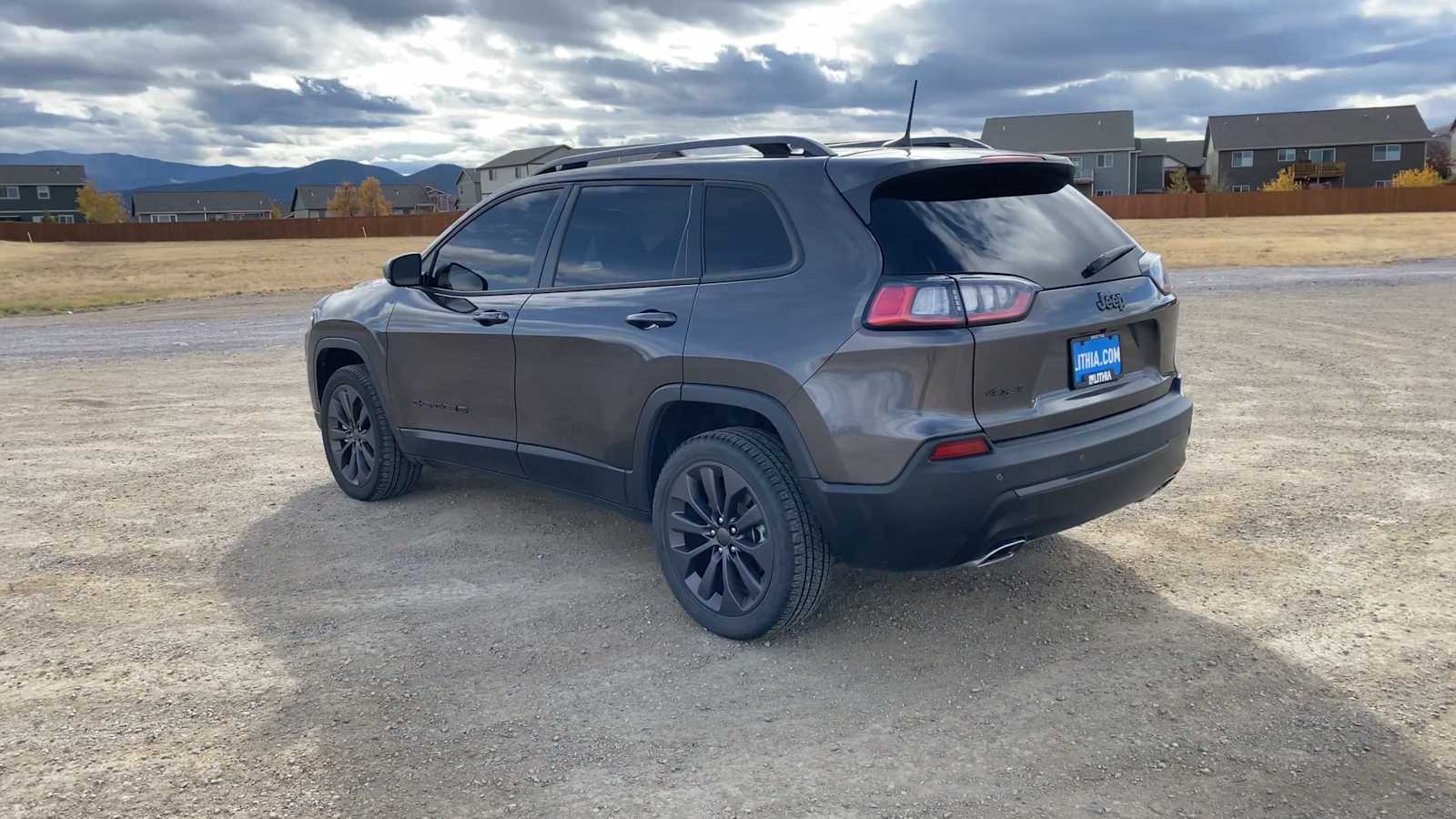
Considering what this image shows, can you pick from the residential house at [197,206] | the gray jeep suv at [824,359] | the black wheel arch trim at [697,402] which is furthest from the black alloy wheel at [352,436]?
the residential house at [197,206]

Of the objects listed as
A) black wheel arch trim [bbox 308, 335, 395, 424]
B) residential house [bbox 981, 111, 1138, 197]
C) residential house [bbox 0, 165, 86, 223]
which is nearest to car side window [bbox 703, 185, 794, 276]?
black wheel arch trim [bbox 308, 335, 395, 424]

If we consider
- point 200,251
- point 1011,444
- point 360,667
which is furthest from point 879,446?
point 200,251

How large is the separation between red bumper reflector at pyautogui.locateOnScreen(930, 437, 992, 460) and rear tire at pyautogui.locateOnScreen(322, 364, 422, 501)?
3424 mm

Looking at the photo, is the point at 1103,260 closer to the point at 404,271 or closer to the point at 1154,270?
the point at 1154,270

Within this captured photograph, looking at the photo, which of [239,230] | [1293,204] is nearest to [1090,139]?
[1293,204]

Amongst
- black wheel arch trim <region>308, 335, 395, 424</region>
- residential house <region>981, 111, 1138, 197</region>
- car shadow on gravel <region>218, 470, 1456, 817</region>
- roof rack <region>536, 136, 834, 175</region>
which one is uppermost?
residential house <region>981, 111, 1138, 197</region>

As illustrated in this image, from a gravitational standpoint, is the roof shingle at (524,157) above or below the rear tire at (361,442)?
above

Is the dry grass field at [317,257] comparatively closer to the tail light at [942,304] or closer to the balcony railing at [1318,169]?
the tail light at [942,304]

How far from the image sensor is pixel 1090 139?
80625 mm

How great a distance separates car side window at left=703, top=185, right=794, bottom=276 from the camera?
4.05 metres

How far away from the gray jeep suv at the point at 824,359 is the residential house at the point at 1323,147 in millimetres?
84845

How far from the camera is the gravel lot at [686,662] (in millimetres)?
3193

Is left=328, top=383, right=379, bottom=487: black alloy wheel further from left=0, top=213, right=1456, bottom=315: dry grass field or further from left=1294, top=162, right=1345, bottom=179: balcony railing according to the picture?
left=1294, top=162, right=1345, bottom=179: balcony railing

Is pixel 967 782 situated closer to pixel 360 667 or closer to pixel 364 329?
pixel 360 667
